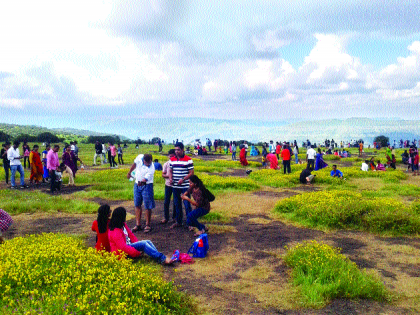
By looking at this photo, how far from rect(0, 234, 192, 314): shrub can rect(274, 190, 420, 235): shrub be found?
241 inches

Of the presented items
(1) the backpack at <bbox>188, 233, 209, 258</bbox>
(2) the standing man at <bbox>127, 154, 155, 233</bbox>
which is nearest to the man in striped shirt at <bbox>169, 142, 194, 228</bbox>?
(2) the standing man at <bbox>127, 154, 155, 233</bbox>

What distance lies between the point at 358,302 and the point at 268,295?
1.44 metres

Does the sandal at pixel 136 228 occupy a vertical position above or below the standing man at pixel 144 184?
below

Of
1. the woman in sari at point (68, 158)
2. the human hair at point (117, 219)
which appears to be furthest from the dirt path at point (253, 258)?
the woman in sari at point (68, 158)

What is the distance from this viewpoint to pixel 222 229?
9.40m

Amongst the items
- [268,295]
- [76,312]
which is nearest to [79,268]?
[76,312]

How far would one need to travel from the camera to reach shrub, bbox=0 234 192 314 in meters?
4.45

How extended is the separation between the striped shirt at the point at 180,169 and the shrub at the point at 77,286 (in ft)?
12.1

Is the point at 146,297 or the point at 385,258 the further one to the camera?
the point at 385,258

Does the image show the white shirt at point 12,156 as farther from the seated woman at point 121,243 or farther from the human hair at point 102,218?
the seated woman at point 121,243

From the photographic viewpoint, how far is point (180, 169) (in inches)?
372

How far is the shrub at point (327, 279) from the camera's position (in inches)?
217

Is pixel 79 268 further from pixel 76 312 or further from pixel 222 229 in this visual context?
pixel 222 229

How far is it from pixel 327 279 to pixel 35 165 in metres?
16.3
